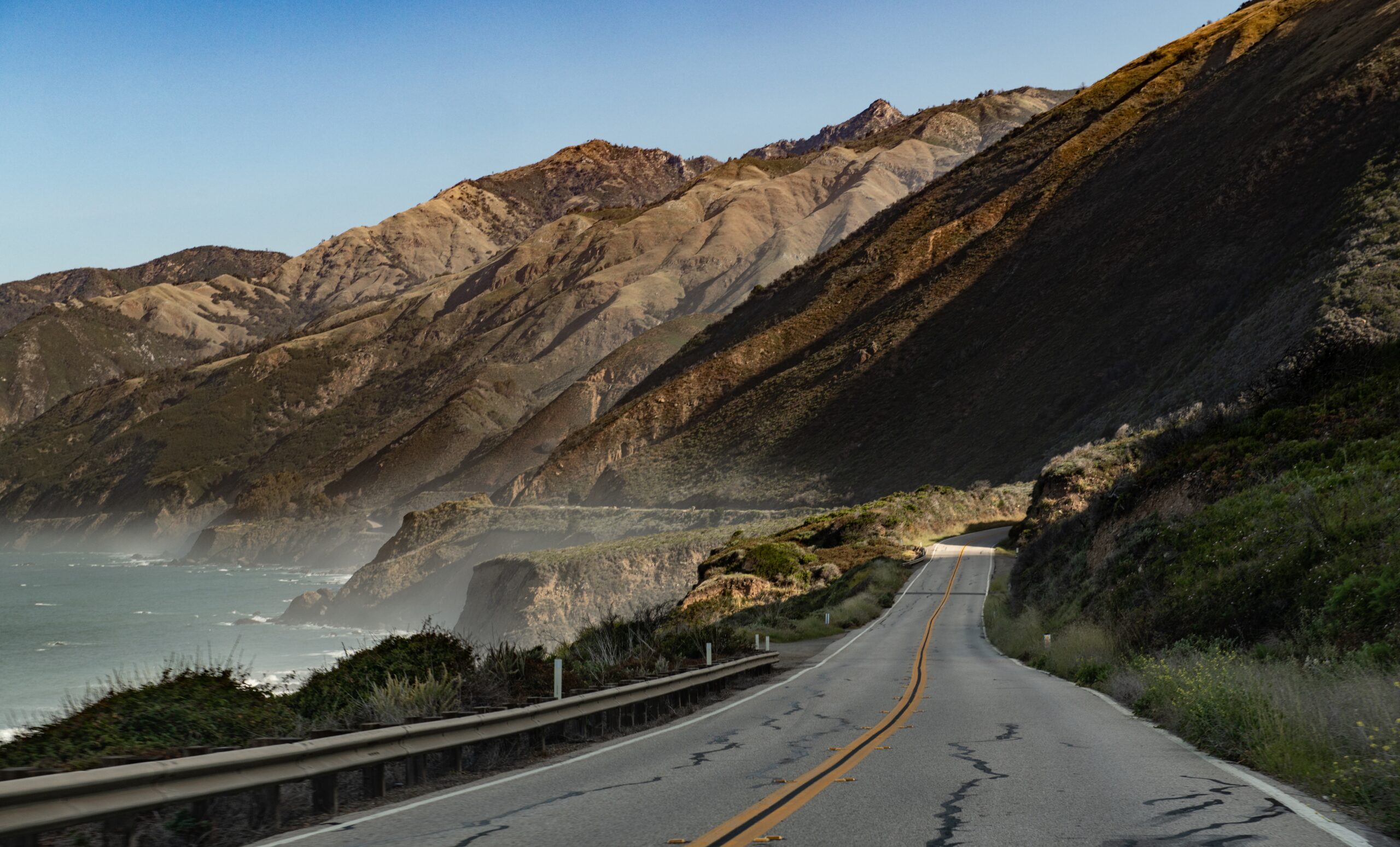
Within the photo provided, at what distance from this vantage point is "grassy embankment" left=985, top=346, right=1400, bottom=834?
875 cm

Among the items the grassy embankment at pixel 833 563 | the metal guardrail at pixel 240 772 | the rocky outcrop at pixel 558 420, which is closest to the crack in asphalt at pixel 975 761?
the metal guardrail at pixel 240 772

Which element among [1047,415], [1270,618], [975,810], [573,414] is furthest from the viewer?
[573,414]

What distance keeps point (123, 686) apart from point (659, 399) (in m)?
117

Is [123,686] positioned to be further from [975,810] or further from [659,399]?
[659,399]

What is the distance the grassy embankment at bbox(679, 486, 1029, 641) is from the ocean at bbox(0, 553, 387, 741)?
60.2 ft

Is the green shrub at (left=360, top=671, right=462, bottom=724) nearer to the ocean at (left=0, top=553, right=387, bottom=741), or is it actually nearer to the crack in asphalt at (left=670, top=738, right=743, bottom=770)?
the crack in asphalt at (left=670, top=738, right=743, bottom=770)

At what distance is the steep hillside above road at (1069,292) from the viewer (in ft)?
226

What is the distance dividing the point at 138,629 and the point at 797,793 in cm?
11817

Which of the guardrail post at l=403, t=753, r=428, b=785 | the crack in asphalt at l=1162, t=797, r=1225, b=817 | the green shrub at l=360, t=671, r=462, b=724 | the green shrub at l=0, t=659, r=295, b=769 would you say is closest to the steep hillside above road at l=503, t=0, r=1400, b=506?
the crack in asphalt at l=1162, t=797, r=1225, b=817

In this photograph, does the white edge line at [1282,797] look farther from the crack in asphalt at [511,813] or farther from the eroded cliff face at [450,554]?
the eroded cliff face at [450,554]

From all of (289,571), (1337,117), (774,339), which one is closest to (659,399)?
(774,339)

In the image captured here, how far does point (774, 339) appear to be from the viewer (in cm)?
12219

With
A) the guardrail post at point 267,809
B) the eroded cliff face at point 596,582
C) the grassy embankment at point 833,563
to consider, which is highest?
the guardrail post at point 267,809

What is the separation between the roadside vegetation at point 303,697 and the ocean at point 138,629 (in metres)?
35.7
